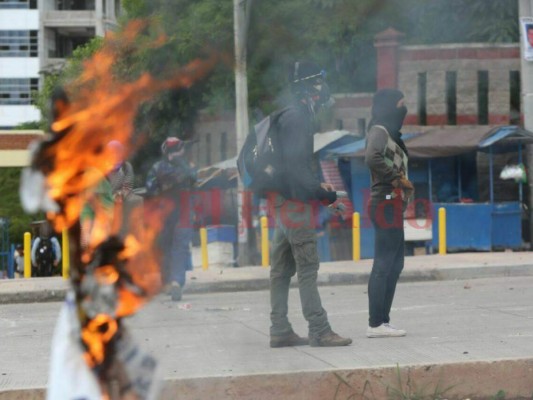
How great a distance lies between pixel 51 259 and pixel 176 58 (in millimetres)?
15232

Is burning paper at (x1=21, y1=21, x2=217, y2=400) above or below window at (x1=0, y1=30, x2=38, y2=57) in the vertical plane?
below

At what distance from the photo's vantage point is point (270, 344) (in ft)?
25.2

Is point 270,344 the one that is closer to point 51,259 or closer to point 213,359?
point 213,359

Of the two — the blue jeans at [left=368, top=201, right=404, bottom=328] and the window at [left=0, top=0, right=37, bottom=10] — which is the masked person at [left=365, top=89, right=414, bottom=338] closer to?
the blue jeans at [left=368, top=201, right=404, bottom=328]

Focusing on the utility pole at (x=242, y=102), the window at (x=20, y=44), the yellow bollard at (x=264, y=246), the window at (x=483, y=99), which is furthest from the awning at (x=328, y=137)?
the window at (x=20, y=44)

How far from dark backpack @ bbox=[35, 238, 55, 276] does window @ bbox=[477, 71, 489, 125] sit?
8.08m

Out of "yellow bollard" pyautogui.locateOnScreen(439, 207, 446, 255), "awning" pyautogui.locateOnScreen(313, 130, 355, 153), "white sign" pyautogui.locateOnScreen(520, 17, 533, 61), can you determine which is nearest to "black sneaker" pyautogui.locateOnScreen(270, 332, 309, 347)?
"white sign" pyautogui.locateOnScreen(520, 17, 533, 61)

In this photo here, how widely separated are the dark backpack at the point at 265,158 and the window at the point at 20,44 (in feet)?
195

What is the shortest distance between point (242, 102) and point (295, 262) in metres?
3.96

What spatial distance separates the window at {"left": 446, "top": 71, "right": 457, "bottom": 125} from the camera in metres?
19.9

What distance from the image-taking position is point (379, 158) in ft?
25.7

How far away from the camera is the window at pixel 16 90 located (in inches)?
2618

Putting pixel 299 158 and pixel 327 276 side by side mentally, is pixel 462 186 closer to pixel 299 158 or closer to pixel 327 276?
pixel 327 276

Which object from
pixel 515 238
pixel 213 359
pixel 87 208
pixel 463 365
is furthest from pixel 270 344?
pixel 515 238
